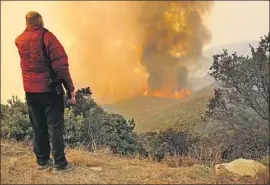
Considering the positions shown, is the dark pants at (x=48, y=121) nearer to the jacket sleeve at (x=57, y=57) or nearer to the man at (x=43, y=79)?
the man at (x=43, y=79)

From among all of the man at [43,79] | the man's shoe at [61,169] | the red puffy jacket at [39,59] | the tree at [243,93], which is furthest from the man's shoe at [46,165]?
the tree at [243,93]

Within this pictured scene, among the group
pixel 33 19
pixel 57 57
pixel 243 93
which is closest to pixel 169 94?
pixel 243 93

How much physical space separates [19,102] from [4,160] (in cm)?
528

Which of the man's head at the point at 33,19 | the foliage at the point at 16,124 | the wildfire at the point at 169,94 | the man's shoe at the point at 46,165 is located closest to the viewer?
the man's head at the point at 33,19

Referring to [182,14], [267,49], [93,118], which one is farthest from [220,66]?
[182,14]

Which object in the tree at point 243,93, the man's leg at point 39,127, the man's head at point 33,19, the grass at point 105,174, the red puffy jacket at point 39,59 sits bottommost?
the grass at point 105,174

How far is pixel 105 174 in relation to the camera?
21.9ft

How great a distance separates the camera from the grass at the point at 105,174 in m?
6.21

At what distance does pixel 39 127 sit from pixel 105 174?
115cm

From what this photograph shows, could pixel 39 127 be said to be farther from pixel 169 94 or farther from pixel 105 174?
pixel 169 94

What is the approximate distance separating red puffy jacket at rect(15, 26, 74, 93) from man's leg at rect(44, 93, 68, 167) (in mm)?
178

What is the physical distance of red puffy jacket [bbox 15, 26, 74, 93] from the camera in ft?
20.6

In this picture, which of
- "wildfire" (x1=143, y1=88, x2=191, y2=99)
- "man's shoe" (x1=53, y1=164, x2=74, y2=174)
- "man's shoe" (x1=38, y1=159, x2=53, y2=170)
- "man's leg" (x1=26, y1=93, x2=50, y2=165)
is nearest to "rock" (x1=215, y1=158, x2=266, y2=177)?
"man's shoe" (x1=53, y1=164, x2=74, y2=174)

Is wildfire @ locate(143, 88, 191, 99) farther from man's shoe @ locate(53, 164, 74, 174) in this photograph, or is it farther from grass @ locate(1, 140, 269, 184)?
man's shoe @ locate(53, 164, 74, 174)
